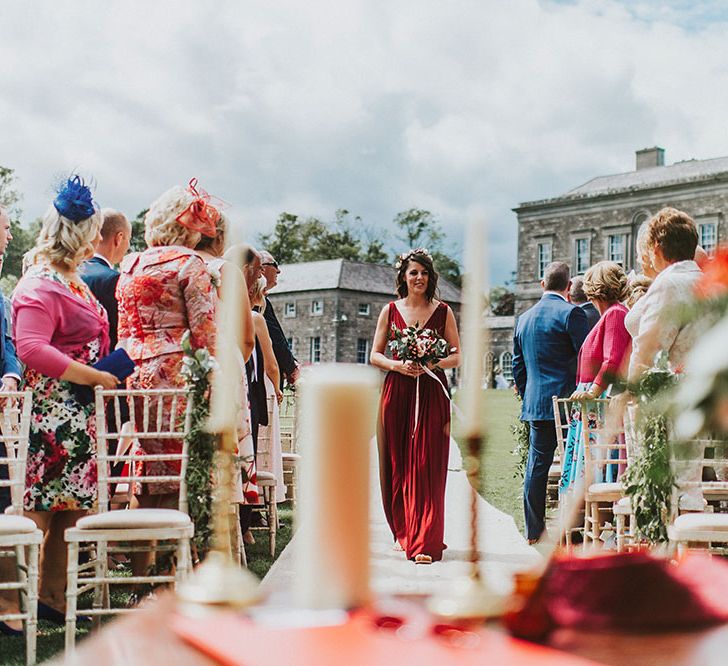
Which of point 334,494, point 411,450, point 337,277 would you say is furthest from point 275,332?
point 337,277

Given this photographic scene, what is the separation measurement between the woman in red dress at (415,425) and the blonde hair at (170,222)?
2494 mm

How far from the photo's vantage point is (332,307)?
7506 centimetres

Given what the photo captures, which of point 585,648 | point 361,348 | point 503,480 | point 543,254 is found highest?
point 543,254

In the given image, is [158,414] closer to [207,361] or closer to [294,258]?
[207,361]

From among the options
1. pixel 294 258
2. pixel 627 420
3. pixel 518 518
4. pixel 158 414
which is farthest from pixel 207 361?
pixel 294 258

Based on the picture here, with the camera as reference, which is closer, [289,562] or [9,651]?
[9,651]

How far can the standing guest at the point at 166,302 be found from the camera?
4.71 metres

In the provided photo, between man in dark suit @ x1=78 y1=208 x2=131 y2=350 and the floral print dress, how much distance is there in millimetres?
1378

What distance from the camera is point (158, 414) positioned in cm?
466

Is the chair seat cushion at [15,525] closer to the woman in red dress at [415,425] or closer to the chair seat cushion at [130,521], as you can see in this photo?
the chair seat cushion at [130,521]

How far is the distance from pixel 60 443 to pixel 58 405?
0.19m

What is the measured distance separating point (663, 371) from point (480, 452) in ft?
11.1

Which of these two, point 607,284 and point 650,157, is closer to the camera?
point 607,284

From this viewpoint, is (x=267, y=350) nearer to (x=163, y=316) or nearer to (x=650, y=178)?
(x=163, y=316)
